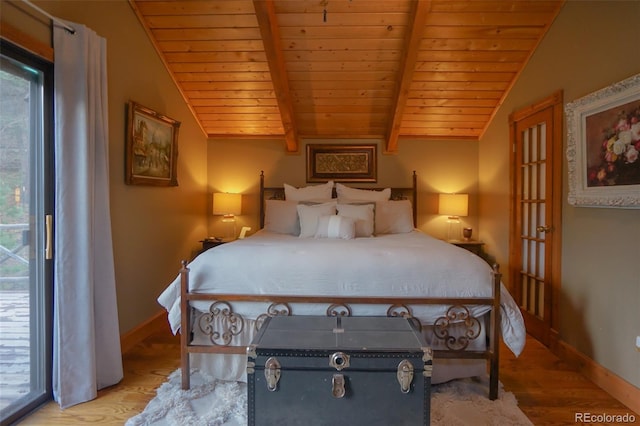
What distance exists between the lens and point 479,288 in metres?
2.07

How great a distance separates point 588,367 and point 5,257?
3700 mm

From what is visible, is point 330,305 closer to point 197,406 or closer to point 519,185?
point 197,406

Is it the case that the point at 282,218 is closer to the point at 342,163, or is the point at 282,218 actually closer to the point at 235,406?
the point at 342,163

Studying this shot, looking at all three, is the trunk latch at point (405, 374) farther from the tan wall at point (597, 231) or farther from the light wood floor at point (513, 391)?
the tan wall at point (597, 231)

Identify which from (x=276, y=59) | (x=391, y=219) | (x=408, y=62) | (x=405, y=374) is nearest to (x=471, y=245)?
(x=391, y=219)

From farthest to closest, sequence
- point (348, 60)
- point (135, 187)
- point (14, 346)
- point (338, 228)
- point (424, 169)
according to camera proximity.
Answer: point (424, 169) → point (348, 60) → point (338, 228) → point (135, 187) → point (14, 346)

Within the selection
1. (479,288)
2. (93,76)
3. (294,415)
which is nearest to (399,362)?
(294,415)

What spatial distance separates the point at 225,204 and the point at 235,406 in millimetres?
2588

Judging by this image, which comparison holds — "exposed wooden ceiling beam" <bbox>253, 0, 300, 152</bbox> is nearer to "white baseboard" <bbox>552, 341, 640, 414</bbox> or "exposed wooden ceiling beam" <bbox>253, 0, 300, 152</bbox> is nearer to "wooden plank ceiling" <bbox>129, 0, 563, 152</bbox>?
"wooden plank ceiling" <bbox>129, 0, 563, 152</bbox>

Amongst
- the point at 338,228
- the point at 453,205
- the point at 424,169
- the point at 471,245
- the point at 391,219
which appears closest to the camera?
the point at 338,228

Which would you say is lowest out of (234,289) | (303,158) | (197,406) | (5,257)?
(197,406)

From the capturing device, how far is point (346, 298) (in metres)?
2.03

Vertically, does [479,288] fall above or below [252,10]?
below

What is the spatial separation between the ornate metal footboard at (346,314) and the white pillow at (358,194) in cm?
191
